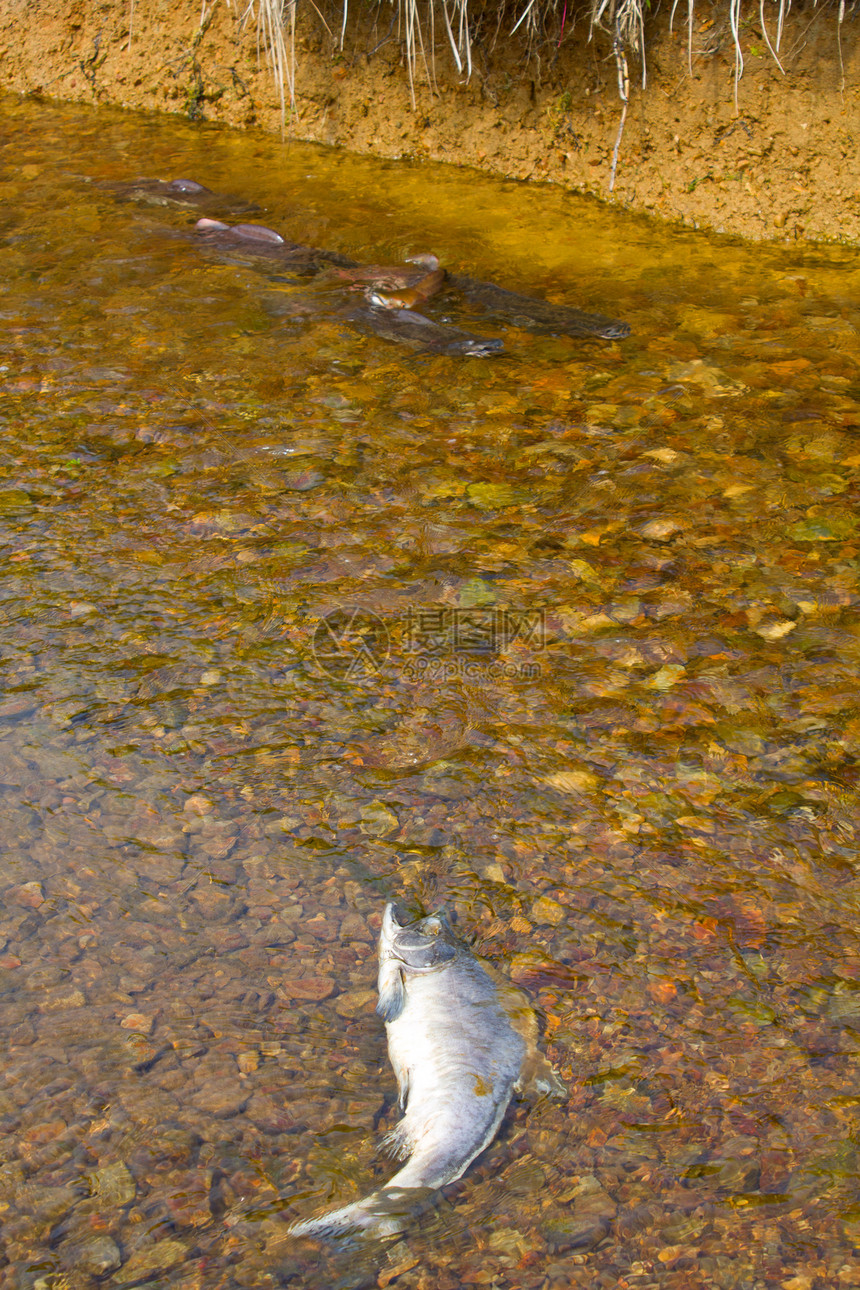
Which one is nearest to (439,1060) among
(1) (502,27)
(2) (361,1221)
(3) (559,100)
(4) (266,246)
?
(2) (361,1221)

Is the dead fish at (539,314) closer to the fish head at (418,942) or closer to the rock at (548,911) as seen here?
the rock at (548,911)

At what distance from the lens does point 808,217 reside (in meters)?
6.61

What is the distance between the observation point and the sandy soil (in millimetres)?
6551

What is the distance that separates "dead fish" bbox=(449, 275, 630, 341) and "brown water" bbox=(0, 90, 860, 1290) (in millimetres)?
166

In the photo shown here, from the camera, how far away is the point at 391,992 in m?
2.61

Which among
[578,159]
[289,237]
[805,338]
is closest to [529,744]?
[805,338]

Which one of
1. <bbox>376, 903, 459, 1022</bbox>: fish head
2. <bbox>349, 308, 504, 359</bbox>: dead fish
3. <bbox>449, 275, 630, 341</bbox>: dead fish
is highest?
<bbox>449, 275, 630, 341</bbox>: dead fish

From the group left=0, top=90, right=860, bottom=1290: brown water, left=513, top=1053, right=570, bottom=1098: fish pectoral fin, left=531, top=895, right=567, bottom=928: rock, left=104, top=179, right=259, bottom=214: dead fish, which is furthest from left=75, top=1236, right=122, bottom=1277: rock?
left=104, top=179, right=259, bottom=214: dead fish

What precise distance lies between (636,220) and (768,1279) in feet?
→ 21.0

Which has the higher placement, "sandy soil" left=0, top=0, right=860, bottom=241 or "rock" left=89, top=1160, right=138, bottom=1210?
"sandy soil" left=0, top=0, right=860, bottom=241

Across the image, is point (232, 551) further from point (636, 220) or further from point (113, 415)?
point (636, 220)

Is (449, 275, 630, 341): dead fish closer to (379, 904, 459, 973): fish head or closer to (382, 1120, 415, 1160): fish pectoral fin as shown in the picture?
(379, 904, 459, 973): fish head

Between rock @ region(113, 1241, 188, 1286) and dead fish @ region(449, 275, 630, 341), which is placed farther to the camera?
dead fish @ region(449, 275, 630, 341)

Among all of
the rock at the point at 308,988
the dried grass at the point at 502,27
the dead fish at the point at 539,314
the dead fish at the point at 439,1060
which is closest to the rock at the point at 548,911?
the dead fish at the point at 439,1060
